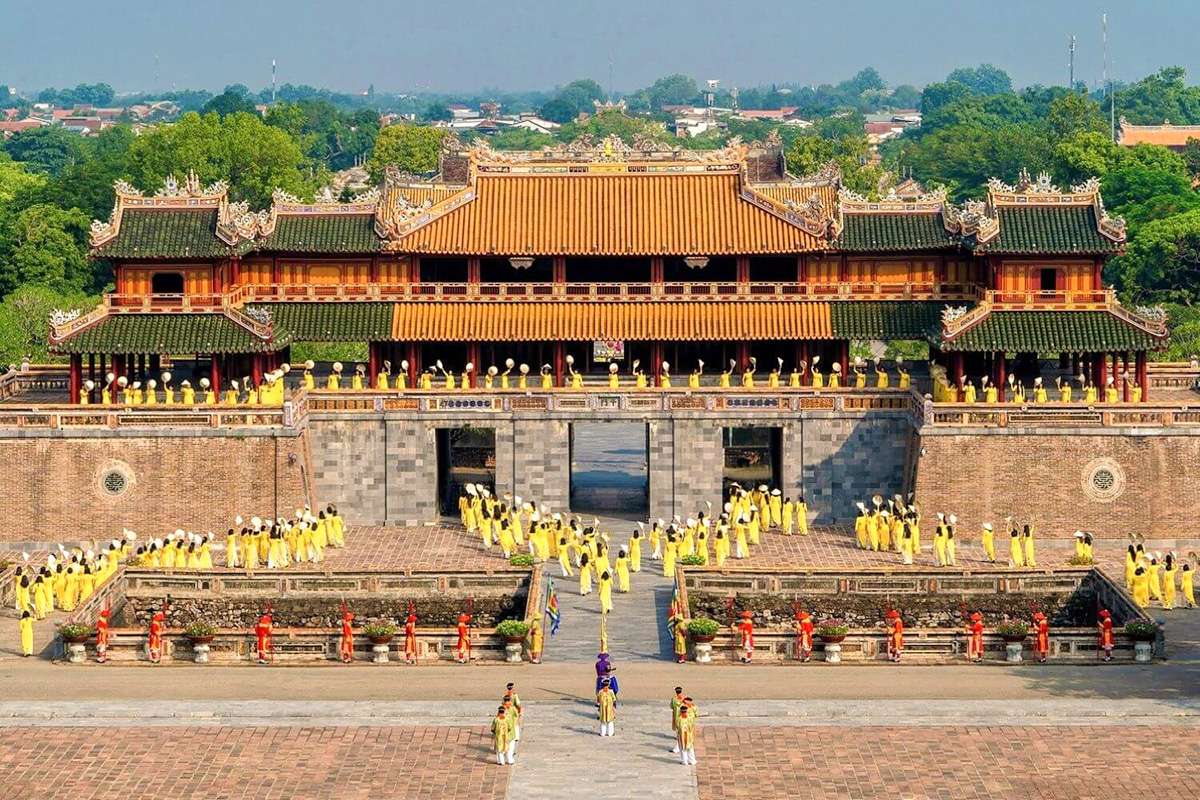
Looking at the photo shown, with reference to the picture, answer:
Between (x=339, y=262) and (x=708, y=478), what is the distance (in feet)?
45.0

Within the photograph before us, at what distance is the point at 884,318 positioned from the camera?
77.1 meters

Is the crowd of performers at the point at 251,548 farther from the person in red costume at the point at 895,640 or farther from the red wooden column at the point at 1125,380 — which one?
the red wooden column at the point at 1125,380

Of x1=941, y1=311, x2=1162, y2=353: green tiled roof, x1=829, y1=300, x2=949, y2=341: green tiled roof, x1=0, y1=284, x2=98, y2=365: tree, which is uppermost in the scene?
x1=0, y1=284, x2=98, y2=365: tree

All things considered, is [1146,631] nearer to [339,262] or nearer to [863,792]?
[863,792]

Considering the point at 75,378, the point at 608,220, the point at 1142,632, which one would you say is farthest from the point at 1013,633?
the point at 75,378

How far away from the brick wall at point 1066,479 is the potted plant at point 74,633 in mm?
25435

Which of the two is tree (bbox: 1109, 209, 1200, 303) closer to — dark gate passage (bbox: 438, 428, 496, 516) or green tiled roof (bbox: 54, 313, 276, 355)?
dark gate passage (bbox: 438, 428, 496, 516)

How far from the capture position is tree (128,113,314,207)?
142m

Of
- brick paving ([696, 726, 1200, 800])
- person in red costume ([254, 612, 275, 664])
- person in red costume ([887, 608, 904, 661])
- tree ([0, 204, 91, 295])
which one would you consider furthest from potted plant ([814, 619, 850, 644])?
tree ([0, 204, 91, 295])

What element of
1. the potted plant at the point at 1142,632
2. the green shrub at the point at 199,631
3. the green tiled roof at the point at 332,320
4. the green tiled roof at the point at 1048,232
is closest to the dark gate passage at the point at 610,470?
the green tiled roof at the point at 332,320

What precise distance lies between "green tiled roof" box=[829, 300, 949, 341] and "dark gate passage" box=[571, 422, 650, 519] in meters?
6.93

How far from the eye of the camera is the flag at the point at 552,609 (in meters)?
60.9

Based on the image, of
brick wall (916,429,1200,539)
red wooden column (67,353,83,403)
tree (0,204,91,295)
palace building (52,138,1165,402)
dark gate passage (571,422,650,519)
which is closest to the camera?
brick wall (916,429,1200,539)

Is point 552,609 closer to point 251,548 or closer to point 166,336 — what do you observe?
point 251,548
